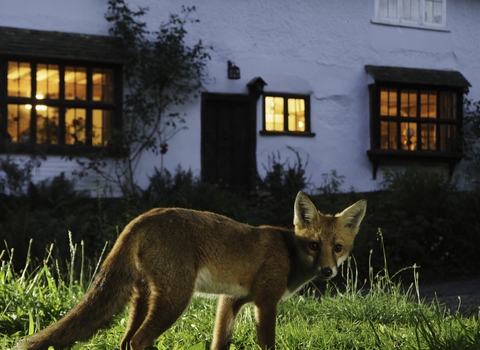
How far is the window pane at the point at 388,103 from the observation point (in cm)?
2008

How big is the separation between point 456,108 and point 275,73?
16.7 feet

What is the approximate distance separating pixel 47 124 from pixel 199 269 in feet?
41.3

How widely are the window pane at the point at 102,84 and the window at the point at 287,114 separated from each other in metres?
3.71

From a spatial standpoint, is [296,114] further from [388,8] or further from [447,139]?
[447,139]

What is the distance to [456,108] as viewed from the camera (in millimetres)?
20641

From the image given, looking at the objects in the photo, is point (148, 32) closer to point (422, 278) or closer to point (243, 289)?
point (422, 278)

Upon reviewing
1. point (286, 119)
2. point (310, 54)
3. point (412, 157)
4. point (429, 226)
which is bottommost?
point (429, 226)

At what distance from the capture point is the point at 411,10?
20.8m

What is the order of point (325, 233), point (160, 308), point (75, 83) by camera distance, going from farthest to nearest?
point (75, 83), point (325, 233), point (160, 308)

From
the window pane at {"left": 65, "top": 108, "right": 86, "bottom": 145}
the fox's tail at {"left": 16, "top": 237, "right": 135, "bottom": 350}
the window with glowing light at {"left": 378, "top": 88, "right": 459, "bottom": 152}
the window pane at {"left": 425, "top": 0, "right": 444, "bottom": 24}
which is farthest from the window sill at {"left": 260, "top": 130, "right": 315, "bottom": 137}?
the fox's tail at {"left": 16, "top": 237, "right": 135, "bottom": 350}

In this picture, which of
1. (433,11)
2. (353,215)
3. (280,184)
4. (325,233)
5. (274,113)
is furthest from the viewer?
(433,11)

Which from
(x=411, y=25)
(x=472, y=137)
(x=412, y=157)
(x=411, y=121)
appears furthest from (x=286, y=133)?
(x=472, y=137)

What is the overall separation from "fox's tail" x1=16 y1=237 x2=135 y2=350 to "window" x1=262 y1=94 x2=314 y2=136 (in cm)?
1429

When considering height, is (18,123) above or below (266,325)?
above
